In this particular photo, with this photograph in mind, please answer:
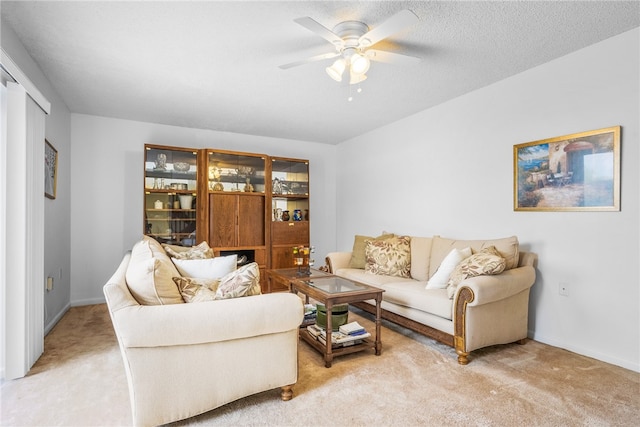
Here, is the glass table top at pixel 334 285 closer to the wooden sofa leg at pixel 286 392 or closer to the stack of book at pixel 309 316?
the stack of book at pixel 309 316

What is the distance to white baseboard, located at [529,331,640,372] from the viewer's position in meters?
2.49

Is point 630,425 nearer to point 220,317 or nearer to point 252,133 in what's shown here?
point 220,317

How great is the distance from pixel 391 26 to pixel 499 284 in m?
2.02

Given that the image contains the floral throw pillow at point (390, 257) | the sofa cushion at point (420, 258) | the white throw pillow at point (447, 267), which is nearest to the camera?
the white throw pillow at point (447, 267)

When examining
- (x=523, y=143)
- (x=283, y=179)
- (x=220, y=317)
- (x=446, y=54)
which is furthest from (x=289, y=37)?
(x=283, y=179)

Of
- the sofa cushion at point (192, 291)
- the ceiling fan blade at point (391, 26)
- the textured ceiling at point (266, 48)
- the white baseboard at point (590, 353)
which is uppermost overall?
the textured ceiling at point (266, 48)

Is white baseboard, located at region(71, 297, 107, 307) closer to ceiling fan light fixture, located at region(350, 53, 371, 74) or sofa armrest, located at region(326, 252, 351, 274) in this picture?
sofa armrest, located at region(326, 252, 351, 274)

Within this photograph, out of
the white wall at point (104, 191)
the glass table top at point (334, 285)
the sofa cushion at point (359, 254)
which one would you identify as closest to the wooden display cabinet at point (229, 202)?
the white wall at point (104, 191)

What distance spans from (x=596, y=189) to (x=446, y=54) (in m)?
1.60

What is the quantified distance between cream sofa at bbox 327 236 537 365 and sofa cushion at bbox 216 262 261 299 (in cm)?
156

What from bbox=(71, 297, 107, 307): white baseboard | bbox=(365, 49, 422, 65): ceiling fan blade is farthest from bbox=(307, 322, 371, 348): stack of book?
bbox=(71, 297, 107, 307): white baseboard

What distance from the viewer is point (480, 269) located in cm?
273

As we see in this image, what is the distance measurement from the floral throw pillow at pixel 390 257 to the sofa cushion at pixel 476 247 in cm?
30

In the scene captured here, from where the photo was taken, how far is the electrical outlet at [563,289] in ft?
9.45
